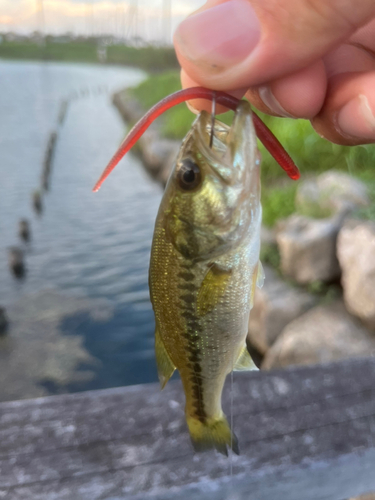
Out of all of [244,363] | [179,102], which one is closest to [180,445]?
[244,363]

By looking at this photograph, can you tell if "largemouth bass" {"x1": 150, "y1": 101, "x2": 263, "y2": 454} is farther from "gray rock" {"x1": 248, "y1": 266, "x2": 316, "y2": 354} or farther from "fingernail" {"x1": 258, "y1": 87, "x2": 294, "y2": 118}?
"gray rock" {"x1": 248, "y1": 266, "x2": 316, "y2": 354}

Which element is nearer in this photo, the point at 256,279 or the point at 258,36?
the point at 258,36

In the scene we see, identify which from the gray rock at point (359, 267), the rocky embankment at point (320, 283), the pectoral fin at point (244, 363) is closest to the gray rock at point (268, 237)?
the rocky embankment at point (320, 283)

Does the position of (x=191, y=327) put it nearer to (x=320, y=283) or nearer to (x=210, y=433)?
(x=210, y=433)

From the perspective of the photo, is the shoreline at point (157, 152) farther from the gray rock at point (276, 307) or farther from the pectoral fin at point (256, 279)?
the pectoral fin at point (256, 279)

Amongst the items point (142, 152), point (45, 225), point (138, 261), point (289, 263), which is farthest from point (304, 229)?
point (142, 152)

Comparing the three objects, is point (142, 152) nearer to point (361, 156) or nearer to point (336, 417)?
point (361, 156)
